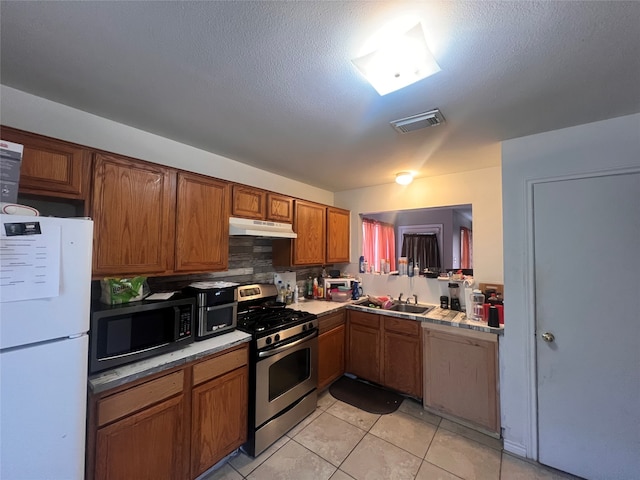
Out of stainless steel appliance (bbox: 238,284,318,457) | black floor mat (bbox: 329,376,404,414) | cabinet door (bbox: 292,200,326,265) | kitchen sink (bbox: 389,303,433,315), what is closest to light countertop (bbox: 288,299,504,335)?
kitchen sink (bbox: 389,303,433,315)

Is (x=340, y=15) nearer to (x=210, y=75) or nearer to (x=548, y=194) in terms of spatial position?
(x=210, y=75)

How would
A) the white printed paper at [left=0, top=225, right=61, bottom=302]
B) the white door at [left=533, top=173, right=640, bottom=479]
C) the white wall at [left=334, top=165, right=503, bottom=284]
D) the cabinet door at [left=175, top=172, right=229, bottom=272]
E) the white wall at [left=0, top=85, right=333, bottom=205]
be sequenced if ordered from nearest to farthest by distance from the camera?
the white printed paper at [left=0, top=225, right=61, bottom=302], the white wall at [left=0, top=85, right=333, bottom=205], the white door at [left=533, top=173, right=640, bottom=479], the cabinet door at [left=175, top=172, right=229, bottom=272], the white wall at [left=334, top=165, right=503, bottom=284]

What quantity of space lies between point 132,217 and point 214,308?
807 mm

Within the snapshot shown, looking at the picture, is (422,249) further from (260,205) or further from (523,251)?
(260,205)

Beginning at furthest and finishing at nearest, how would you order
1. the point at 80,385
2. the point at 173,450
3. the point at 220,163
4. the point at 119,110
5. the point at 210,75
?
the point at 220,163 → the point at 119,110 → the point at 173,450 → the point at 210,75 → the point at 80,385

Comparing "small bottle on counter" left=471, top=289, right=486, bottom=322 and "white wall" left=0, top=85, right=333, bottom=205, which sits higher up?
"white wall" left=0, top=85, right=333, bottom=205

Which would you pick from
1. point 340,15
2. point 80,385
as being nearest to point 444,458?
point 80,385

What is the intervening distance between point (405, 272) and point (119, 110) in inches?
123

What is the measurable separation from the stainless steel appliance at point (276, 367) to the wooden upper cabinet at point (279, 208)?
763 mm

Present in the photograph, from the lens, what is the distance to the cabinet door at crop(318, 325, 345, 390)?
2.70m

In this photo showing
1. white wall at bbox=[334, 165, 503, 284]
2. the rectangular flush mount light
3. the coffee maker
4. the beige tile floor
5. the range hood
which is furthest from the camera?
the coffee maker

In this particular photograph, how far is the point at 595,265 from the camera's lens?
1744mm

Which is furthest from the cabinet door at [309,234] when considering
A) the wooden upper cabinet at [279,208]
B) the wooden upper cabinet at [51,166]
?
the wooden upper cabinet at [51,166]

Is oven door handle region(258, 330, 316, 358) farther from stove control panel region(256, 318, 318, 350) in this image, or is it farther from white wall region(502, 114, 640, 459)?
white wall region(502, 114, 640, 459)
